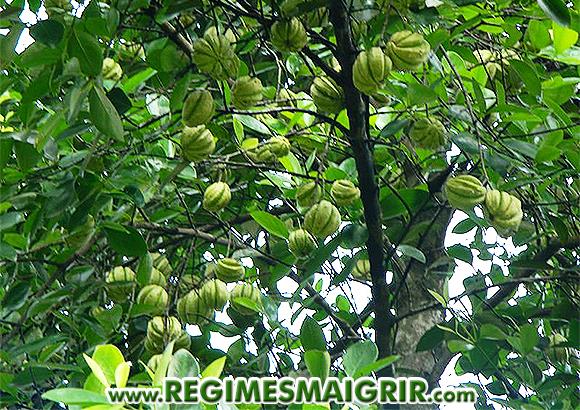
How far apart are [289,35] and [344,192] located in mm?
285

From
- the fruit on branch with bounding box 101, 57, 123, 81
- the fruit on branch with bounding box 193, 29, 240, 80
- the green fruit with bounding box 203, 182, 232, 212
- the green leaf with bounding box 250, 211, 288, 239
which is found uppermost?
the fruit on branch with bounding box 101, 57, 123, 81

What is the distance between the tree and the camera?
1.18 metres

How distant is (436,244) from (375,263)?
1.71ft

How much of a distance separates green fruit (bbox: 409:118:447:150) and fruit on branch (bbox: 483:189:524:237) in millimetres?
105

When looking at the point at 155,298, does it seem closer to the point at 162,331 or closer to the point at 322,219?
the point at 162,331

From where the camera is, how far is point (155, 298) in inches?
59.5

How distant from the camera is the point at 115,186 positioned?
1.42 meters

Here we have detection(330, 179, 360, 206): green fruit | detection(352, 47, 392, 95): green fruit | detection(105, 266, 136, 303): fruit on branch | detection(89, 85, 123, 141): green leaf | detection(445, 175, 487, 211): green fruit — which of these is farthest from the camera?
detection(105, 266, 136, 303): fruit on branch

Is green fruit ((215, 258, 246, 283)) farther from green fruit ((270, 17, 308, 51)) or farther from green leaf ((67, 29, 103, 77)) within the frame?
green leaf ((67, 29, 103, 77))

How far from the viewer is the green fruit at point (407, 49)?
114cm

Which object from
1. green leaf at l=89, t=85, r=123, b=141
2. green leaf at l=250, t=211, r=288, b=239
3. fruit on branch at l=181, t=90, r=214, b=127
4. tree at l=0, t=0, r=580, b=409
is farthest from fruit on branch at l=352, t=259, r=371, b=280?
green leaf at l=89, t=85, r=123, b=141

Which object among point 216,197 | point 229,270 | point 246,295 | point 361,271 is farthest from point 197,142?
point 361,271

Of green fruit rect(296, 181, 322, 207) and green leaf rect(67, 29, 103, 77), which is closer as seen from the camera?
green leaf rect(67, 29, 103, 77)

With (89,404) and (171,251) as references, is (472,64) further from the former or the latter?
(89,404)
